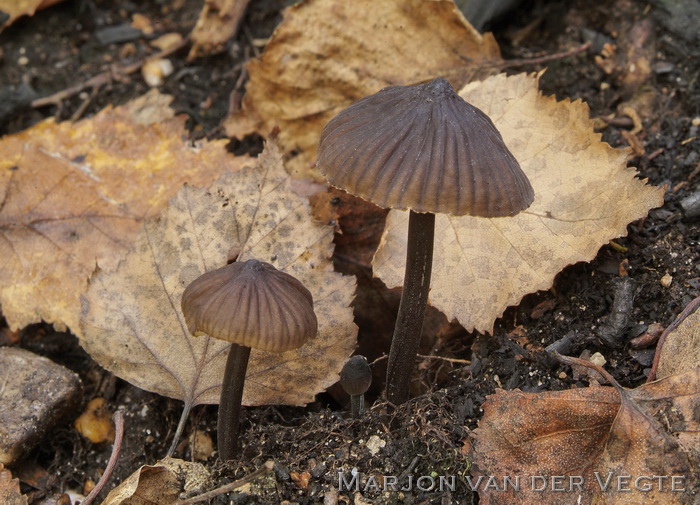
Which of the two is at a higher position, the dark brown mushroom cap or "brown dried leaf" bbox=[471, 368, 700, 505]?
the dark brown mushroom cap

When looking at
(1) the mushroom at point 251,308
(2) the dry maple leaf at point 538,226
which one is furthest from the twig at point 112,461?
(2) the dry maple leaf at point 538,226

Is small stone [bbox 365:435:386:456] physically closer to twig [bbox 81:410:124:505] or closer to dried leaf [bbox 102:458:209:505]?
dried leaf [bbox 102:458:209:505]

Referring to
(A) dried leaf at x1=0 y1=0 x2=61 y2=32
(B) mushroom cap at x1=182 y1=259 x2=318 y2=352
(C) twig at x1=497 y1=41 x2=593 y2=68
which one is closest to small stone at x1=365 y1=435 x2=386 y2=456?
(B) mushroom cap at x1=182 y1=259 x2=318 y2=352

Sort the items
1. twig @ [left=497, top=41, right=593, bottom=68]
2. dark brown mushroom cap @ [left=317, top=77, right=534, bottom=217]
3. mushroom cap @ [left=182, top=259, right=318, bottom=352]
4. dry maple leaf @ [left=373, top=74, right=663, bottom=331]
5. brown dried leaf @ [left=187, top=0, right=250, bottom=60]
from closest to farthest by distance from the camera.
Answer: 1. dark brown mushroom cap @ [left=317, top=77, right=534, bottom=217]
2. mushroom cap @ [left=182, top=259, right=318, bottom=352]
3. dry maple leaf @ [left=373, top=74, right=663, bottom=331]
4. twig @ [left=497, top=41, right=593, bottom=68]
5. brown dried leaf @ [left=187, top=0, right=250, bottom=60]

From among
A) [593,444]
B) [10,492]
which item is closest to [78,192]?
[10,492]

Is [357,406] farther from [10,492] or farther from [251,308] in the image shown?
[10,492]
